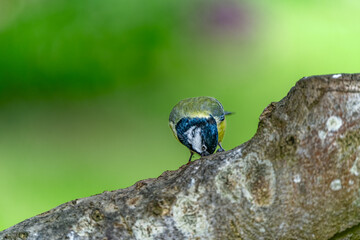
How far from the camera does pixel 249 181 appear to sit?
1334mm

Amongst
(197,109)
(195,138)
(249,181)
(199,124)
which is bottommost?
(249,181)

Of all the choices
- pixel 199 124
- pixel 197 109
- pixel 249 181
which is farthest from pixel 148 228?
pixel 197 109

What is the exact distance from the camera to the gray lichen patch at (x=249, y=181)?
1314 millimetres

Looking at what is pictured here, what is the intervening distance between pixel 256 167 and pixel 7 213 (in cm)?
283

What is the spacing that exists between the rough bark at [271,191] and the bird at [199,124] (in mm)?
1636

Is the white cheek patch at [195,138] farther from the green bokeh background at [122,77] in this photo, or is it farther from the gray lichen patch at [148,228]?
the gray lichen patch at [148,228]

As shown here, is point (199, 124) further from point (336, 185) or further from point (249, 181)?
point (336, 185)

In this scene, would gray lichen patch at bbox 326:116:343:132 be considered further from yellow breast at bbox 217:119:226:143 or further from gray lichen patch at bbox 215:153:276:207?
yellow breast at bbox 217:119:226:143

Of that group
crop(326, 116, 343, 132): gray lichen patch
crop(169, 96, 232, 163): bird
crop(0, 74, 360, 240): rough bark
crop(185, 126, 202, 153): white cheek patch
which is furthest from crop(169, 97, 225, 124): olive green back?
crop(326, 116, 343, 132): gray lichen patch

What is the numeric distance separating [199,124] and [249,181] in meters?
1.98

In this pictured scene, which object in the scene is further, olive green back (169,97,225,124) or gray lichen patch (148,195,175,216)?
olive green back (169,97,225,124)

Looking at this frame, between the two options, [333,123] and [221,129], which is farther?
[221,129]

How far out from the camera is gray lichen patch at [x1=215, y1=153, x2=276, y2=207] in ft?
4.31

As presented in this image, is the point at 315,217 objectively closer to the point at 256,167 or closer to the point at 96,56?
the point at 256,167
